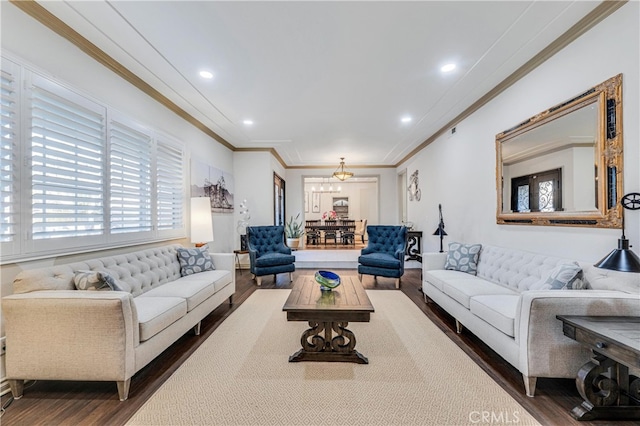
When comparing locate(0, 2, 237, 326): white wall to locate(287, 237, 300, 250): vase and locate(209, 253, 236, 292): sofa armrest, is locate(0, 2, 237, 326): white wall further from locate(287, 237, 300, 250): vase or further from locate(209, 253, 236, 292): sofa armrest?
locate(287, 237, 300, 250): vase

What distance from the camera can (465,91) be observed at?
138 inches

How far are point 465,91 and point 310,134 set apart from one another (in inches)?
110

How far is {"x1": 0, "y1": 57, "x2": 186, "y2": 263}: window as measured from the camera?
77.2 inches

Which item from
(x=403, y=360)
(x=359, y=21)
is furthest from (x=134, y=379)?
(x=359, y=21)

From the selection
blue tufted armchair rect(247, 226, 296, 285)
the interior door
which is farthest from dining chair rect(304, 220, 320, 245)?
blue tufted armchair rect(247, 226, 296, 285)

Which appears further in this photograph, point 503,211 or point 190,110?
point 190,110

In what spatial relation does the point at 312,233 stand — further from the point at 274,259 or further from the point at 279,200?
the point at 274,259

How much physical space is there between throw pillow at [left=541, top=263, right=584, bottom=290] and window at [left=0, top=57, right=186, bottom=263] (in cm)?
402

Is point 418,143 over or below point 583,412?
over

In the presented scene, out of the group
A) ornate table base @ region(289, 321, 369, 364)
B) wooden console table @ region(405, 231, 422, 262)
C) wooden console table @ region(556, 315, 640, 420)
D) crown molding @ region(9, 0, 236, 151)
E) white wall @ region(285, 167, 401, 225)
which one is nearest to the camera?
wooden console table @ region(556, 315, 640, 420)

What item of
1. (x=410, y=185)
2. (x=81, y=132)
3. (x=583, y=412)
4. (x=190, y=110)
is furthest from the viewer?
(x=410, y=185)

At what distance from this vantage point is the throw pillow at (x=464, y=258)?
11.6 ft

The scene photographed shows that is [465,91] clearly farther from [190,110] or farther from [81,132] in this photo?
[81,132]

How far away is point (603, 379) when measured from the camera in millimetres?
1700
